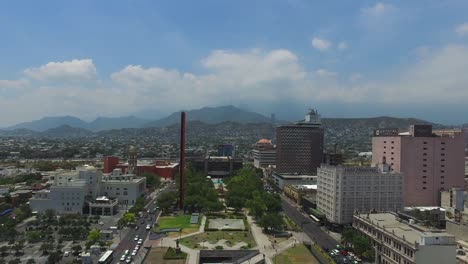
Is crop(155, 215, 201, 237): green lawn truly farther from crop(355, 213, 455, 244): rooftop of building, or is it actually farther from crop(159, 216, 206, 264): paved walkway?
crop(355, 213, 455, 244): rooftop of building

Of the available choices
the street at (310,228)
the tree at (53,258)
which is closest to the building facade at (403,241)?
the street at (310,228)

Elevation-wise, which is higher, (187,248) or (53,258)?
(53,258)

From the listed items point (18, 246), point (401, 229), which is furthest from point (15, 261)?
point (401, 229)

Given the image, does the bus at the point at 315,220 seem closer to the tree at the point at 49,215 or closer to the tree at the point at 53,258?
the tree at the point at 53,258

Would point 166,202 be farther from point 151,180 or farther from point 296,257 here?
point 296,257

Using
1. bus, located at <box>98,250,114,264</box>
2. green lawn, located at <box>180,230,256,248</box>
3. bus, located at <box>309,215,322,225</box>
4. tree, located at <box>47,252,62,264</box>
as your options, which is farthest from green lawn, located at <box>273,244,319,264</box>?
tree, located at <box>47,252,62,264</box>

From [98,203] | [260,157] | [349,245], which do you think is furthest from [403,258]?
[260,157]
